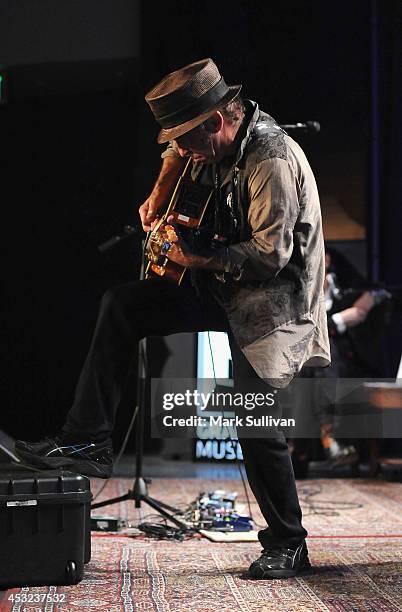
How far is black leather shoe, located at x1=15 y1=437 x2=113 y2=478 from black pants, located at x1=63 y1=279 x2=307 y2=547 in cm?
4

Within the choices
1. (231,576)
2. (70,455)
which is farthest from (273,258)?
(231,576)

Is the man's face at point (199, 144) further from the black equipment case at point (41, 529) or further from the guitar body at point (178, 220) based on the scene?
the black equipment case at point (41, 529)

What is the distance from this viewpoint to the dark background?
5.64 m

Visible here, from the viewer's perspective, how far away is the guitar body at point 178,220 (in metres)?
2.97

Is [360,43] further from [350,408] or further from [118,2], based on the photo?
[350,408]

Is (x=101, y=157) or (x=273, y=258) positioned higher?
(x=101, y=157)

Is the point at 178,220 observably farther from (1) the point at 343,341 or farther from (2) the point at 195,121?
(1) the point at 343,341

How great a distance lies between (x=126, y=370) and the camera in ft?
9.78

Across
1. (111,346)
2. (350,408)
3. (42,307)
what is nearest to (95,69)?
(42,307)

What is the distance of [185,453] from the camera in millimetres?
6555

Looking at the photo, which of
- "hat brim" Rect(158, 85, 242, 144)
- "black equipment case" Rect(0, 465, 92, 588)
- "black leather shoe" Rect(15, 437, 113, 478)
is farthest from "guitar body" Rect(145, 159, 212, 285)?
"black equipment case" Rect(0, 465, 92, 588)

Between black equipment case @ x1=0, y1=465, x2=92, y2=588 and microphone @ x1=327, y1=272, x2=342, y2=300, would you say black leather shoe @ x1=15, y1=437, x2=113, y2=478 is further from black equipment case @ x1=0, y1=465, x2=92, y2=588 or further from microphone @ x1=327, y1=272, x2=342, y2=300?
microphone @ x1=327, y1=272, x2=342, y2=300

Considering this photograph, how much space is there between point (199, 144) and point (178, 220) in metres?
0.25

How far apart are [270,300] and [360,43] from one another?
3.48 meters
